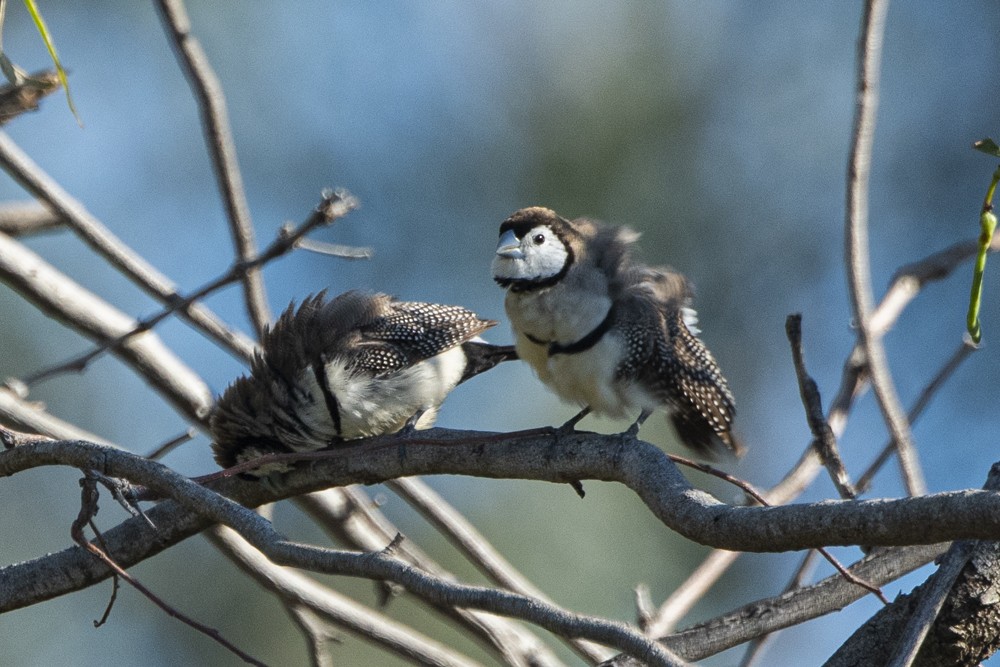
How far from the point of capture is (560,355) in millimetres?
3668

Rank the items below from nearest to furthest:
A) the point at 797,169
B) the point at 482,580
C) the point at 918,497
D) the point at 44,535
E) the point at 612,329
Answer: the point at 918,497 → the point at 612,329 → the point at 482,580 → the point at 44,535 → the point at 797,169

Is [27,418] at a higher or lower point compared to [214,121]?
lower

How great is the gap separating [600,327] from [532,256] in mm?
306

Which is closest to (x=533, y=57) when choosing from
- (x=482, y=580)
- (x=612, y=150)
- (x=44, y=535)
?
(x=612, y=150)

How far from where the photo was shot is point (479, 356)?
15.9 ft

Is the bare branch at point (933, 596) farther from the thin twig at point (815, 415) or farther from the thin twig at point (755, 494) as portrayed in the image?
the thin twig at point (815, 415)

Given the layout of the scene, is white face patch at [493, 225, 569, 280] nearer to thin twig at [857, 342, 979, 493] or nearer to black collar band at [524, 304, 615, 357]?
black collar band at [524, 304, 615, 357]

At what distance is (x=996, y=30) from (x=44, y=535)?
8222mm

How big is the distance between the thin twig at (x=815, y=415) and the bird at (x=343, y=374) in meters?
1.73

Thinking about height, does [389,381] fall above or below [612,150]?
below

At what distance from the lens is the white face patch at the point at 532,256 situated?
3662 millimetres

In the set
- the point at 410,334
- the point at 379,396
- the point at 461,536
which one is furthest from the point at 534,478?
the point at 410,334

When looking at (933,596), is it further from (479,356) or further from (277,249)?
(479,356)

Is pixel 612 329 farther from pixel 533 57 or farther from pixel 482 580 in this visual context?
pixel 533 57
